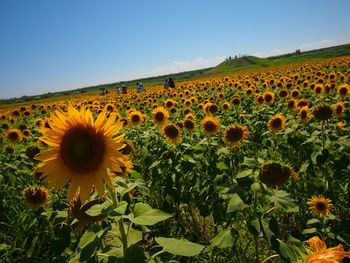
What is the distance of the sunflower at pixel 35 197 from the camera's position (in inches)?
147

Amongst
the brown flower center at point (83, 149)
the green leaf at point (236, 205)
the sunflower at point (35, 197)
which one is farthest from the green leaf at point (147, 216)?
the sunflower at point (35, 197)

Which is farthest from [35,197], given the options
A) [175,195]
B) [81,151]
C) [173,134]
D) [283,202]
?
[283,202]

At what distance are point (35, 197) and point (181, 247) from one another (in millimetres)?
2327

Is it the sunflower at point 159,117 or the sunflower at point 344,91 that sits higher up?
the sunflower at point 159,117

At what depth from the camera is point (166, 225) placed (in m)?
4.25

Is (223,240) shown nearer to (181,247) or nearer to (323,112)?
(181,247)

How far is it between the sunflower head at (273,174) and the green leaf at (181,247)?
82cm

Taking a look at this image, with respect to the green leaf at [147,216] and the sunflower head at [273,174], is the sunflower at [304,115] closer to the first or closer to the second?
the sunflower head at [273,174]

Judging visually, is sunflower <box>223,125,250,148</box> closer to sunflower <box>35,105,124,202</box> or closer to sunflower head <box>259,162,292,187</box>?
sunflower head <box>259,162,292,187</box>

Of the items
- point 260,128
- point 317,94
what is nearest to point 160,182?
point 260,128

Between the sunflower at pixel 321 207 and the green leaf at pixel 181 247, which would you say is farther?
the sunflower at pixel 321 207

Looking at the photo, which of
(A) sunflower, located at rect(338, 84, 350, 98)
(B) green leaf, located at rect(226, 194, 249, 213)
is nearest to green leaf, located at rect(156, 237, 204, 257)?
(B) green leaf, located at rect(226, 194, 249, 213)

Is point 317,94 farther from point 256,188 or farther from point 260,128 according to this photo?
point 256,188

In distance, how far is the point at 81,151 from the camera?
203 centimetres
